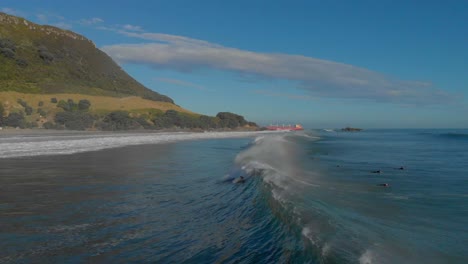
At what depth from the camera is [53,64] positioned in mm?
94625

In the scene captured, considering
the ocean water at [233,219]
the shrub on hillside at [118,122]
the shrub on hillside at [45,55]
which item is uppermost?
the shrub on hillside at [45,55]

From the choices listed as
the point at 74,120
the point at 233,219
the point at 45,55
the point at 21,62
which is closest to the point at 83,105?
the point at 74,120

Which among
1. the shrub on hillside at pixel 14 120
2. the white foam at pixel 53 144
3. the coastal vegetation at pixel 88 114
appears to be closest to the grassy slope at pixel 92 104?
the coastal vegetation at pixel 88 114

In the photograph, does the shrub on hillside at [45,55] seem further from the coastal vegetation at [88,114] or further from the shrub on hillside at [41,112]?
the shrub on hillside at [41,112]

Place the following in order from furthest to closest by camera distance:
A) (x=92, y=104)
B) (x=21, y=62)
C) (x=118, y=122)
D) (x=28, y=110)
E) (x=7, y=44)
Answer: (x=7, y=44), (x=21, y=62), (x=92, y=104), (x=118, y=122), (x=28, y=110)

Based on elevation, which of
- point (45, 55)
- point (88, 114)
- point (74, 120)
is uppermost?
point (45, 55)

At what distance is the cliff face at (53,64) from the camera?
264ft

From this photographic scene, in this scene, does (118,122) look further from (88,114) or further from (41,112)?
(41,112)

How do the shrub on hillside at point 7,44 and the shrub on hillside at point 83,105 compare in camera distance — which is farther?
the shrub on hillside at point 7,44

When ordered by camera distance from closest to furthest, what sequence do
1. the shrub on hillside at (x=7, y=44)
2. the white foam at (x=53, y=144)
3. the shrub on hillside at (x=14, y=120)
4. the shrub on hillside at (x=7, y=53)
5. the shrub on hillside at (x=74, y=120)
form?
the white foam at (x=53, y=144) < the shrub on hillside at (x=14, y=120) < the shrub on hillside at (x=74, y=120) < the shrub on hillside at (x=7, y=53) < the shrub on hillside at (x=7, y=44)

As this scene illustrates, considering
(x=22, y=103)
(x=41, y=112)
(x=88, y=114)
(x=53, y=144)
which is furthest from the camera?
(x=88, y=114)

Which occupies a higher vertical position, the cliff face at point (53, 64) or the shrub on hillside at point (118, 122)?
the cliff face at point (53, 64)

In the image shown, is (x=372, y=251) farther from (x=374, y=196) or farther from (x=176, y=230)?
(x=374, y=196)

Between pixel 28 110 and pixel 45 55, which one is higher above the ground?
pixel 45 55
